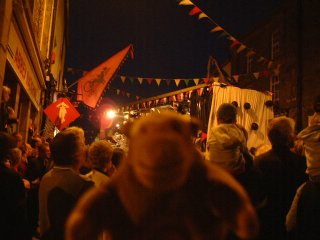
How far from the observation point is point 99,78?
1047cm

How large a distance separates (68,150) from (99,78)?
297 inches

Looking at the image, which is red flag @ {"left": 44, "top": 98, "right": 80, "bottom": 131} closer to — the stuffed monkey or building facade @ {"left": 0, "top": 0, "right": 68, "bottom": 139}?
building facade @ {"left": 0, "top": 0, "right": 68, "bottom": 139}

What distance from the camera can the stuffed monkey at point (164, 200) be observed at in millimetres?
1632

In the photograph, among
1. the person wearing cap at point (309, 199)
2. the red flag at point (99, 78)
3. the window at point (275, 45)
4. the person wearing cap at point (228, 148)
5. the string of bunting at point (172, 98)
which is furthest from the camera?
the window at point (275, 45)

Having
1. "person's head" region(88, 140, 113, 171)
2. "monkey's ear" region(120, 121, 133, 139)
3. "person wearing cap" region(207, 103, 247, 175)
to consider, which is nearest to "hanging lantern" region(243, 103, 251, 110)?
"person wearing cap" region(207, 103, 247, 175)

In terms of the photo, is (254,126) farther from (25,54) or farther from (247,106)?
(25,54)

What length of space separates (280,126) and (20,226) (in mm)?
3001

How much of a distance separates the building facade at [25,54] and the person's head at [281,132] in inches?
201

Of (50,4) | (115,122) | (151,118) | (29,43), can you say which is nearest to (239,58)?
(115,122)

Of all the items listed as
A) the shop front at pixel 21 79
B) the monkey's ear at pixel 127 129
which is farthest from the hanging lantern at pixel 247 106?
the monkey's ear at pixel 127 129

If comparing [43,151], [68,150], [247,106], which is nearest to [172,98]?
[247,106]

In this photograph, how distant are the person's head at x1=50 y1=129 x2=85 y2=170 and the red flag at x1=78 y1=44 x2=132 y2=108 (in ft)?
23.3

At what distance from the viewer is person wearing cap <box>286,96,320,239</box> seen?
3.04 metres

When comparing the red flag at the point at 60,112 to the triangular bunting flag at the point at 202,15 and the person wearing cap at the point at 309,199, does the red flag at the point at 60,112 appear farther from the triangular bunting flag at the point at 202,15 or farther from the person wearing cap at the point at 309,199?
the person wearing cap at the point at 309,199
